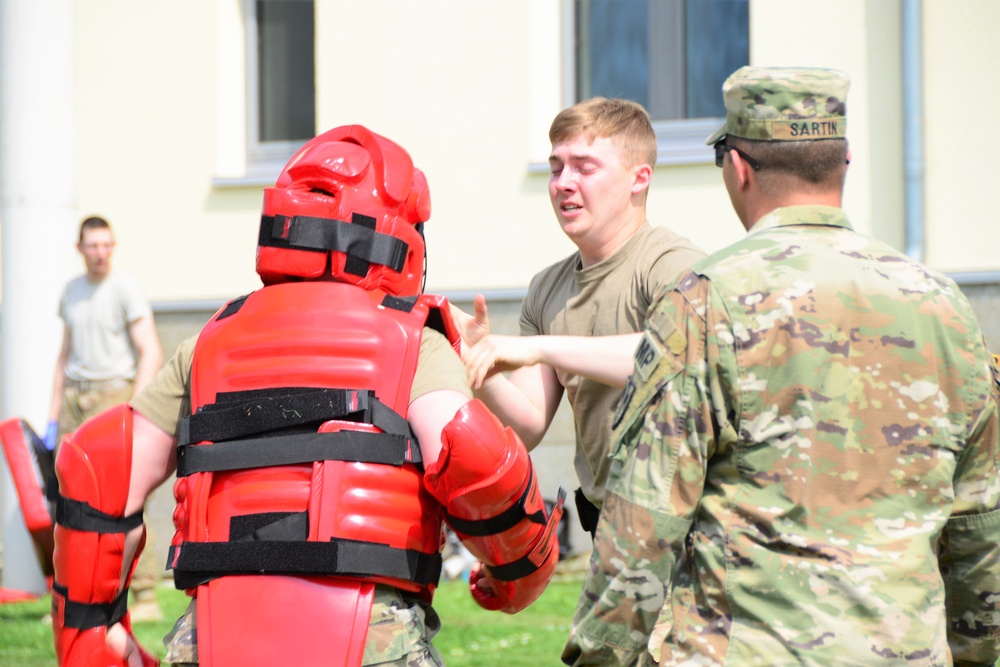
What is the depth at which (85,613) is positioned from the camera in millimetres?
3057

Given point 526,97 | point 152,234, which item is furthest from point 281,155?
point 526,97

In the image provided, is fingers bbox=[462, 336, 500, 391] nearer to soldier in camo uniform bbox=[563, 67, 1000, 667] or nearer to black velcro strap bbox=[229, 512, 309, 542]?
black velcro strap bbox=[229, 512, 309, 542]

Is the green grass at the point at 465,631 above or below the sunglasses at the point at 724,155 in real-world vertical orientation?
below

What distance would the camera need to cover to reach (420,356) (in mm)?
2965

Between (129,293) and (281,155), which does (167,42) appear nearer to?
(281,155)

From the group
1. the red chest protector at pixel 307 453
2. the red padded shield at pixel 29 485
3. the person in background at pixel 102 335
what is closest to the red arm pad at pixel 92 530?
the red chest protector at pixel 307 453

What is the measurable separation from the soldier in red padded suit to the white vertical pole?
475 centimetres

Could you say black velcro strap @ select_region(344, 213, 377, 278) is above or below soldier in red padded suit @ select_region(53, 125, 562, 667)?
above

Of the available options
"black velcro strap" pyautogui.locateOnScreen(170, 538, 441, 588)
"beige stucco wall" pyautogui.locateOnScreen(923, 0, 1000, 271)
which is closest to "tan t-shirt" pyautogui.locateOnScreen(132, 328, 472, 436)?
"black velcro strap" pyautogui.locateOnScreen(170, 538, 441, 588)

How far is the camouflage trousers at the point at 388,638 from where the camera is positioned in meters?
2.75

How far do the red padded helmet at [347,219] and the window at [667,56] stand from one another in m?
4.99

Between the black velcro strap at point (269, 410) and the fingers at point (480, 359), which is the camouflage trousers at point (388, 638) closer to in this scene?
the black velcro strap at point (269, 410)

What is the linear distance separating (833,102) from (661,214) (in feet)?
17.5

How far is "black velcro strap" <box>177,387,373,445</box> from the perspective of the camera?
2.83m
